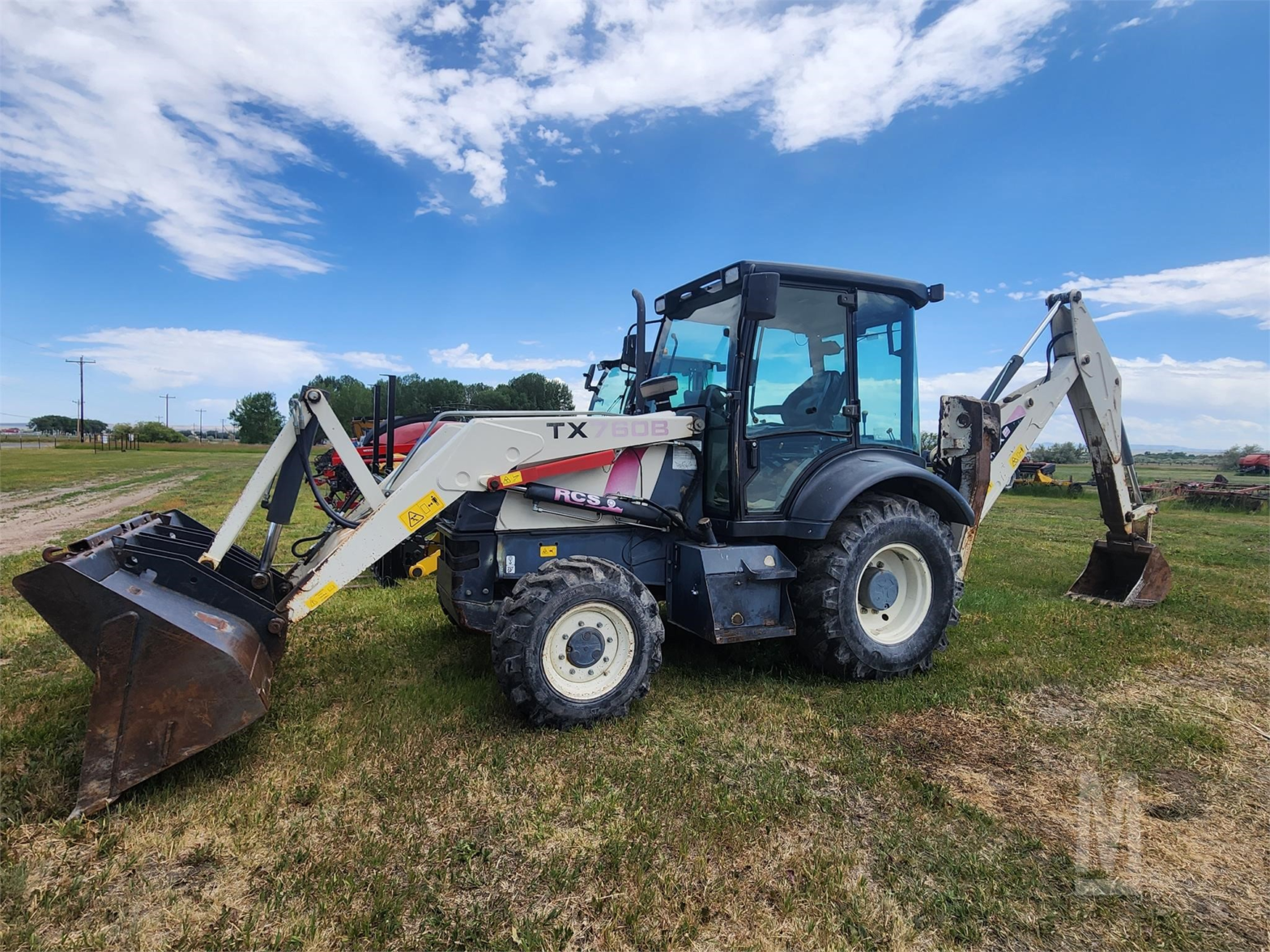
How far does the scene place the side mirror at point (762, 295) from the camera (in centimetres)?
411

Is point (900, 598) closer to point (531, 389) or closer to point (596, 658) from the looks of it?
point (596, 658)

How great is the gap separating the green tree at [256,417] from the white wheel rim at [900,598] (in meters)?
83.3

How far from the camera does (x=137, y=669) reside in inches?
118

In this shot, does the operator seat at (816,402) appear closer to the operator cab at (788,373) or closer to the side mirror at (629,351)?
the operator cab at (788,373)

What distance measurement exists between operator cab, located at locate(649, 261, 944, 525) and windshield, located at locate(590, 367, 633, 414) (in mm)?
976

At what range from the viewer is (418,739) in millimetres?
3684

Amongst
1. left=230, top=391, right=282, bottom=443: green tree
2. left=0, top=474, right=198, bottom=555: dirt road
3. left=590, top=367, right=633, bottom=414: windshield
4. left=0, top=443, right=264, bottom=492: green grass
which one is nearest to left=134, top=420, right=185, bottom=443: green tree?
left=230, top=391, right=282, bottom=443: green tree

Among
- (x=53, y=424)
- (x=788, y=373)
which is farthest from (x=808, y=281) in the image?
(x=53, y=424)

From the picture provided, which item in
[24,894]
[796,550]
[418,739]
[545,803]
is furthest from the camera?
[796,550]

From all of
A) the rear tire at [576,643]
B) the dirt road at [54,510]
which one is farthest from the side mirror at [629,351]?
the dirt road at [54,510]

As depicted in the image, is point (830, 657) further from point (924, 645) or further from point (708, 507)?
point (708, 507)

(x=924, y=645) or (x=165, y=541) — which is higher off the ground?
(x=165, y=541)

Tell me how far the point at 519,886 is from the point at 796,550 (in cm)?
282

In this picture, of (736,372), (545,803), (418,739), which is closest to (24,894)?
(418,739)
